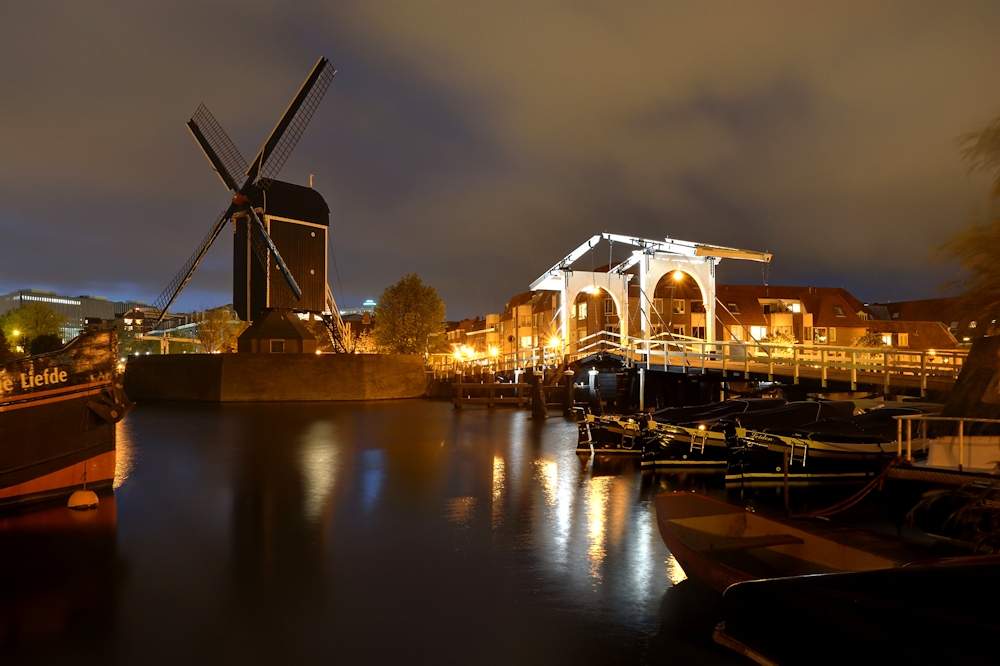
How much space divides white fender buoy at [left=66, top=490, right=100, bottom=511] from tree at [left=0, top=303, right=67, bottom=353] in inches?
2907

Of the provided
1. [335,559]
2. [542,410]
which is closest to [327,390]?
[542,410]

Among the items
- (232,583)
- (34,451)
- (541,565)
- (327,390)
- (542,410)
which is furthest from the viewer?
(327,390)

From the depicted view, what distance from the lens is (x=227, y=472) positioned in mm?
17812

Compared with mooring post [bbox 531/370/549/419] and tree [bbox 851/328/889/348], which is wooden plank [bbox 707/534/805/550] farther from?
tree [bbox 851/328/889/348]

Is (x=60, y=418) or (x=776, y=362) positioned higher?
(x=776, y=362)

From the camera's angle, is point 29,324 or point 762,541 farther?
point 29,324

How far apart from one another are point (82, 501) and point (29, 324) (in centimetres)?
8024

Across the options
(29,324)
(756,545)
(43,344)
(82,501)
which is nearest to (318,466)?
(82,501)

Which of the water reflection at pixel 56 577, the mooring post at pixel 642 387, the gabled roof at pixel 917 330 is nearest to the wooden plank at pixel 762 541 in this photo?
the water reflection at pixel 56 577

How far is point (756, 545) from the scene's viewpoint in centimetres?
743

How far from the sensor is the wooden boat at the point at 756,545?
7051mm

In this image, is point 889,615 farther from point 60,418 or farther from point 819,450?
point 60,418

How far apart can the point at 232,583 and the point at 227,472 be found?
9.50 metres

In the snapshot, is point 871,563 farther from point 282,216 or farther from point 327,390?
point 282,216
